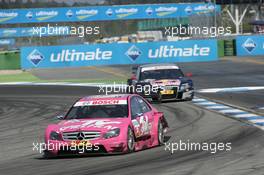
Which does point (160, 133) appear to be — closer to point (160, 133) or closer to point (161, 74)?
point (160, 133)

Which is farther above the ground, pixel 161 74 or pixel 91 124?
pixel 91 124

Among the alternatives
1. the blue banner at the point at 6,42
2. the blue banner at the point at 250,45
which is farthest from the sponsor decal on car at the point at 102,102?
the blue banner at the point at 6,42

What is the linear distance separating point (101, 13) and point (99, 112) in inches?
2957

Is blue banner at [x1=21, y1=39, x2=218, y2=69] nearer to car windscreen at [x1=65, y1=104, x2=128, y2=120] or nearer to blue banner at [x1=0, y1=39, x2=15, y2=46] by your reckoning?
blue banner at [x1=0, y1=39, x2=15, y2=46]

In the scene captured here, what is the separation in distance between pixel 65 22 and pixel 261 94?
65.8m

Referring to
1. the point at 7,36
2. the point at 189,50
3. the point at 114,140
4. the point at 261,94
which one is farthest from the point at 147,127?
the point at 7,36

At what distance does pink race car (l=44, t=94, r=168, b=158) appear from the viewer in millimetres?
12484

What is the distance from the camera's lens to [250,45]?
53812 millimetres

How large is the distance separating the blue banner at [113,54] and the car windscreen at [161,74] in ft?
→ 76.0

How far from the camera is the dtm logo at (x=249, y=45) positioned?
53.5 meters

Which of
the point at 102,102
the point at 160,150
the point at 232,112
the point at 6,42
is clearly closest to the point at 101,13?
the point at 6,42

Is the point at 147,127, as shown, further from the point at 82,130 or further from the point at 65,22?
the point at 65,22

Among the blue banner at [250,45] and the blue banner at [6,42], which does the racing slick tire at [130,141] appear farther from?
the blue banner at [6,42]

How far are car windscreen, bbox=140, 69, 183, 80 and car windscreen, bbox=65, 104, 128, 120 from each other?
37.6 feet
